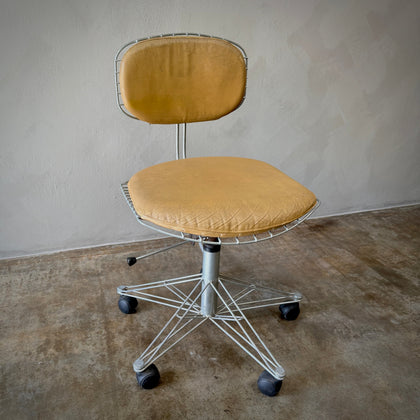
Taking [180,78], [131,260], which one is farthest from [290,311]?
[180,78]

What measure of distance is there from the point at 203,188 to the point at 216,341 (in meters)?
0.62

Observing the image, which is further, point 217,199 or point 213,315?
point 213,315

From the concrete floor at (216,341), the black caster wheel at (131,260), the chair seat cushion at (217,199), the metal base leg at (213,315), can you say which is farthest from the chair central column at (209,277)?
the black caster wheel at (131,260)

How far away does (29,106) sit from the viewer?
1745mm

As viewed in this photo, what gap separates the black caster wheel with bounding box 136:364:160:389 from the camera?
1.29 meters

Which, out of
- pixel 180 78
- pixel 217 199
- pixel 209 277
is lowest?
pixel 209 277

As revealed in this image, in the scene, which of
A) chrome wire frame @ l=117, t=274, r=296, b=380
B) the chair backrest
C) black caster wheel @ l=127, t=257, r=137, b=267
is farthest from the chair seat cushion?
black caster wheel @ l=127, t=257, r=137, b=267

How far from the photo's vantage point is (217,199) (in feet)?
3.87

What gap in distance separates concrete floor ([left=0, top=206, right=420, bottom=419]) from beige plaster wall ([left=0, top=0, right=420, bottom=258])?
0.29 m

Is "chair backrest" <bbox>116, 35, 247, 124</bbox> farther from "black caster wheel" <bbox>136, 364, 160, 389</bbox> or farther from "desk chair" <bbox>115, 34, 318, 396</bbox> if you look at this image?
"black caster wheel" <bbox>136, 364, 160, 389</bbox>

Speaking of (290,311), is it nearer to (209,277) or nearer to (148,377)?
(209,277)

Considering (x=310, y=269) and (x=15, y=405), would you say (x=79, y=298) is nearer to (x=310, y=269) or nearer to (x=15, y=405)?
(x=15, y=405)

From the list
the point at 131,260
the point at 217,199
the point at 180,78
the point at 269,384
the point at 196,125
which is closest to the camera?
the point at 217,199

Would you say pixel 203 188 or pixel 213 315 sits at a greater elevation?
pixel 203 188
